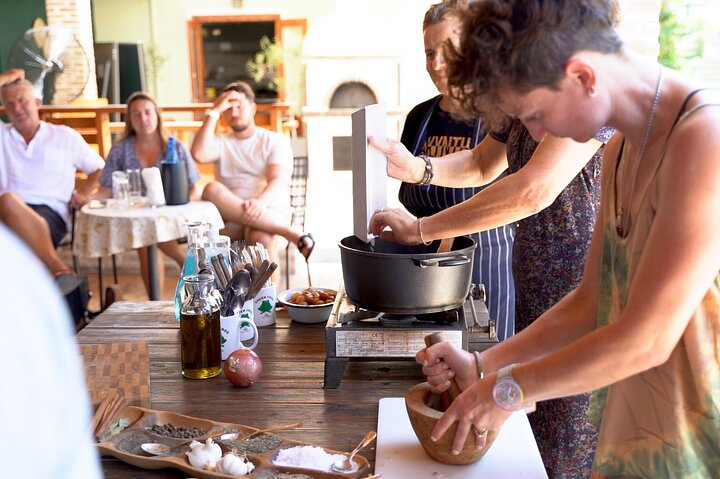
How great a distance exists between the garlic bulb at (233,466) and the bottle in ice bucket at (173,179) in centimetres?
332

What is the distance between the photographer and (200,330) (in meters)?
1.63

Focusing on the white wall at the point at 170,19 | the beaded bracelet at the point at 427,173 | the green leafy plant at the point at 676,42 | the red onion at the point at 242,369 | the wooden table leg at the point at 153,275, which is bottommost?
the wooden table leg at the point at 153,275

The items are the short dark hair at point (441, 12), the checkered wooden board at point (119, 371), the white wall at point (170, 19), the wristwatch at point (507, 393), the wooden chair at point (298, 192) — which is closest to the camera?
the wristwatch at point (507, 393)

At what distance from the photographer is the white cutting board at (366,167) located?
1.72 metres

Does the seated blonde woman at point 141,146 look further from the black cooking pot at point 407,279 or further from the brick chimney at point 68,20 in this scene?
the brick chimney at point 68,20

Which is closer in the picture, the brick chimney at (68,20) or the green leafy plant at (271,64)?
the brick chimney at (68,20)

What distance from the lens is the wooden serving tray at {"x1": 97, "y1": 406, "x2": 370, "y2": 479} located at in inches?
47.4

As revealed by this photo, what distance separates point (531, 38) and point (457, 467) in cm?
70

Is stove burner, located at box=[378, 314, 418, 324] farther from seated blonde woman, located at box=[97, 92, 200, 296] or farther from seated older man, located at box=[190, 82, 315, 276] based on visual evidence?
seated blonde woman, located at box=[97, 92, 200, 296]

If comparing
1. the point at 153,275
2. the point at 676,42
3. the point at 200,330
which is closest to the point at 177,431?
the point at 200,330

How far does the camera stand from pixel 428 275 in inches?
59.4

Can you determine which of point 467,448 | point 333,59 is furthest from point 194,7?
point 467,448

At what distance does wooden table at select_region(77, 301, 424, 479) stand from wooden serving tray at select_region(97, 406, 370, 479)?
25mm

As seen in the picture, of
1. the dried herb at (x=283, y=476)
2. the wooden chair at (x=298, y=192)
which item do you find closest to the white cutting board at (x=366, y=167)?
the dried herb at (x=283, y=476)
